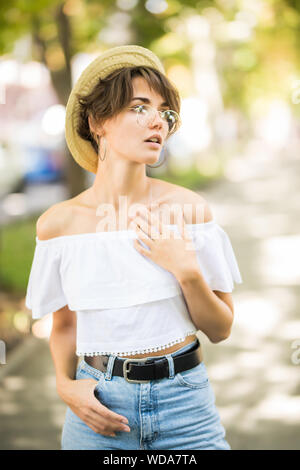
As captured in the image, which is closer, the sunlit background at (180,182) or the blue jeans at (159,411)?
the blue jeans at (159,411)

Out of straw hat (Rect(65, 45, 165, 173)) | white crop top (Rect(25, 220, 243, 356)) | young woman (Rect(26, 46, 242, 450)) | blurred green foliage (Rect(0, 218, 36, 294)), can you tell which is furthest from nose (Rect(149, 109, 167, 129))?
blurred green foliage (Rect(0, 218, 36, 294))

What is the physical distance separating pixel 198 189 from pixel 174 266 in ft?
48.3

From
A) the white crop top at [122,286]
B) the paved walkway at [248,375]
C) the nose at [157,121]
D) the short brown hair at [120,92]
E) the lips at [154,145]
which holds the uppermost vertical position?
the short brown hair at [120,92]

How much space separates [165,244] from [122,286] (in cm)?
18

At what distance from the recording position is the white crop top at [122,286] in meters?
1.61

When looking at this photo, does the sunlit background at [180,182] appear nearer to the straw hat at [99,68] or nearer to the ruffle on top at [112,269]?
the straw hat at [99,68]

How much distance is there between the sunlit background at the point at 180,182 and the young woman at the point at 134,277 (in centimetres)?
28

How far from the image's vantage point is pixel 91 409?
1.62 m

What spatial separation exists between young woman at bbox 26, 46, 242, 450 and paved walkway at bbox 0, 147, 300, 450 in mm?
2147

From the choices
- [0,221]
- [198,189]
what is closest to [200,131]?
[198,189]

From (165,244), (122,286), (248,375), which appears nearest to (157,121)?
(165,244)

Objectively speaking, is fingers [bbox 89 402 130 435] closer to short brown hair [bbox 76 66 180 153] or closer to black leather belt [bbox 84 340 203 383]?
black leather belt [bbox 84 340 203 383]

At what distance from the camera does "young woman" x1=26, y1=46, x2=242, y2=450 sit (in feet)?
5.26

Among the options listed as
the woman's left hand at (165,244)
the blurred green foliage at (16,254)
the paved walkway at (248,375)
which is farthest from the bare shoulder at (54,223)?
the blurred green foliage at (16,254)
